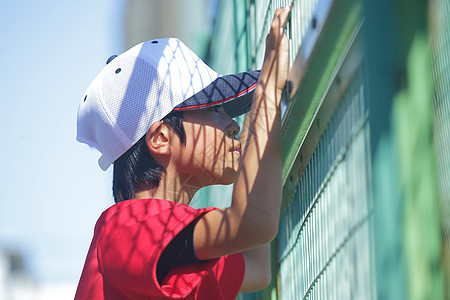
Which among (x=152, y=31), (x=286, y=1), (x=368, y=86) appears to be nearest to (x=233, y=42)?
(x=286, y=1)

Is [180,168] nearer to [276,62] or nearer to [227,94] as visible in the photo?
[227,94]

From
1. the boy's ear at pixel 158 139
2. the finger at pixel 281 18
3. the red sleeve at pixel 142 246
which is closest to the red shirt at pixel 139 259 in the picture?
the red sleeve at pixel 142 246

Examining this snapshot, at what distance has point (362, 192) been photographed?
2.65 feet

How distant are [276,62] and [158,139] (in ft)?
0.95

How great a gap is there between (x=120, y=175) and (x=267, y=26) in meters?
0.42

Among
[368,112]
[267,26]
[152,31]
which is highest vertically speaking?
[152,31]

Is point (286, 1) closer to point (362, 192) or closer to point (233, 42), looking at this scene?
point (362, 192)

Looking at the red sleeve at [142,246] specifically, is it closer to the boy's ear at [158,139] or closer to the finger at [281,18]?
the boy's ear at [158,139]

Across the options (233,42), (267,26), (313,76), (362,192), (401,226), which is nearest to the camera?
(401,226)

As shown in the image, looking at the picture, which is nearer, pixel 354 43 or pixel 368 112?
pixel 368 112

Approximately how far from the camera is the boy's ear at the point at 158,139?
4.05 ft

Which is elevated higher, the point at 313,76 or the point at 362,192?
the point at 313,76

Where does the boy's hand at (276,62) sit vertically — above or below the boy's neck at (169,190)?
above

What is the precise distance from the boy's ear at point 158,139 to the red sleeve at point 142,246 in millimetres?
133
